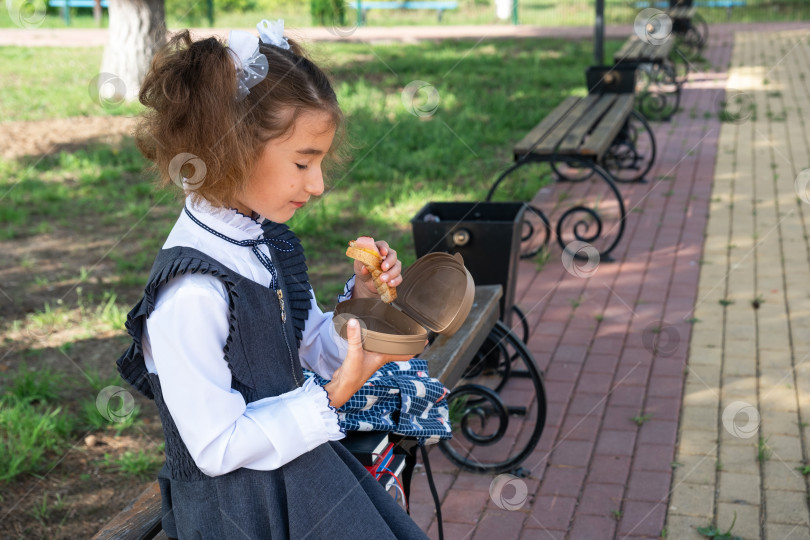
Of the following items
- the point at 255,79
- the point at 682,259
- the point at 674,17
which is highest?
the point at 255,79

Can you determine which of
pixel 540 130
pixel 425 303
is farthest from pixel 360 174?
pixel 425 303

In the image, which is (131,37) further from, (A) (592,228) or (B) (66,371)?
(B) (66,371)

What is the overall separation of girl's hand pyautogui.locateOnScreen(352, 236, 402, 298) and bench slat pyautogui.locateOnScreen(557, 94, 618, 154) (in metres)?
3.56

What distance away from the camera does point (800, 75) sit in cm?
1203

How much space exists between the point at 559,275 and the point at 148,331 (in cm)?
388

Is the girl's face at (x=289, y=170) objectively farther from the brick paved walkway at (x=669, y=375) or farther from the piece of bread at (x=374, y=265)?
the brick paved walkway at (x=669, y=375)

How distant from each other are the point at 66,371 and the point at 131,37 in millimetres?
6886

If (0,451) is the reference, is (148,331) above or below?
above

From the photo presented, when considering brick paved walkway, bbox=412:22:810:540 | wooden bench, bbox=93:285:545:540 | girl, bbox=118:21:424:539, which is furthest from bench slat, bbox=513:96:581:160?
girl, bbox=118:21:424:539

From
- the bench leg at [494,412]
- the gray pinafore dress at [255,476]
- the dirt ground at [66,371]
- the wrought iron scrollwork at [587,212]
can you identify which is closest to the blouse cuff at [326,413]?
the gray pinafore dress at [255,476]

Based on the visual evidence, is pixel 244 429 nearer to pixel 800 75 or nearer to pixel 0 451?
pixel 0 451

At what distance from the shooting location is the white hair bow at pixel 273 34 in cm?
184

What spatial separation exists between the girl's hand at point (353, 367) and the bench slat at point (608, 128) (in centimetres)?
399

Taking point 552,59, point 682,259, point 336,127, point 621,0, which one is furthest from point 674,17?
point 336,127
